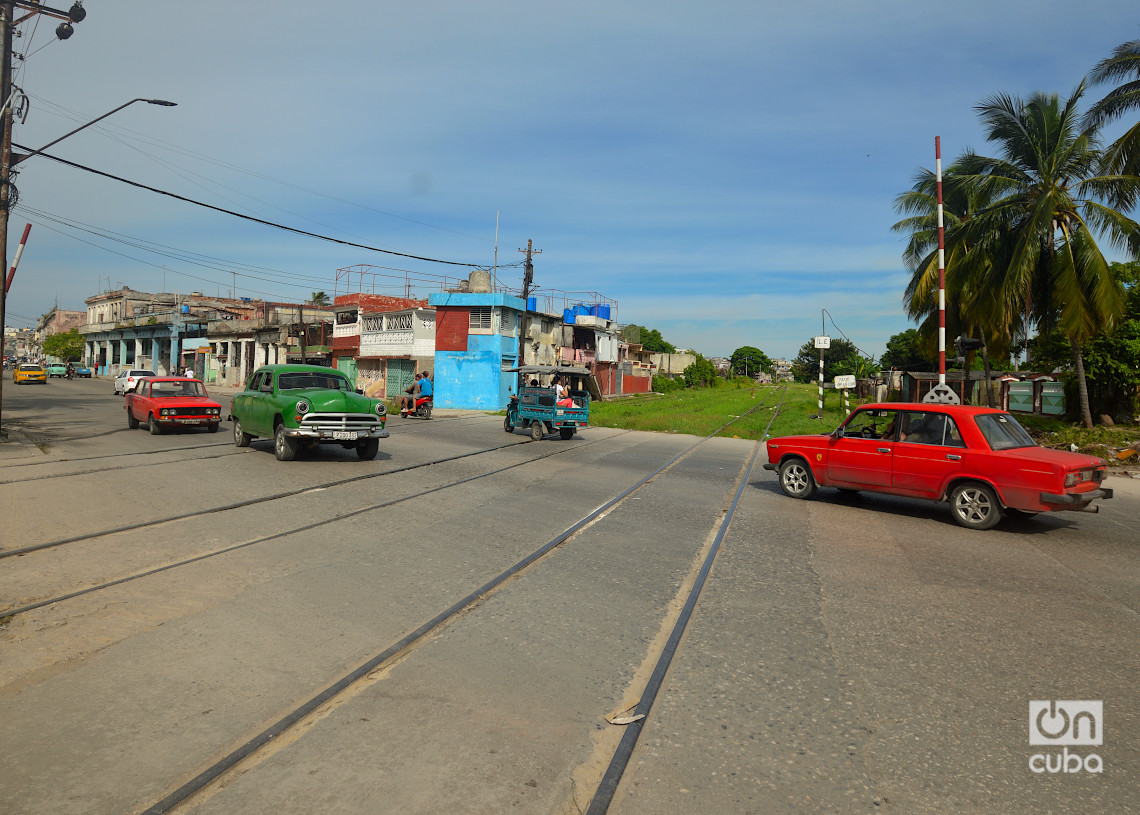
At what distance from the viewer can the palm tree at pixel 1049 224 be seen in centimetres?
2033

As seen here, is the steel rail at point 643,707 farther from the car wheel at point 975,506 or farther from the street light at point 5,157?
the street light at point 5,157

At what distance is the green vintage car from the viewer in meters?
13.2

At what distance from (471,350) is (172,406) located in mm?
22070

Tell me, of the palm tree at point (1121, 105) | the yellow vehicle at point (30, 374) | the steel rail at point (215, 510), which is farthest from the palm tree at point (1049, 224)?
the yellow vehicle at point (30, 374)

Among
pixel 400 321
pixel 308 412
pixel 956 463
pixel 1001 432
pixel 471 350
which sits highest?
pixel 400 321

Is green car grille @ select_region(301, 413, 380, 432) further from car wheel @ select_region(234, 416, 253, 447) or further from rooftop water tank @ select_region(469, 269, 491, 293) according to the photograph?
rooftop water tank @ select_region(469, 269, 491, 293)

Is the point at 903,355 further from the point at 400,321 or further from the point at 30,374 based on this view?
the point at 30,374

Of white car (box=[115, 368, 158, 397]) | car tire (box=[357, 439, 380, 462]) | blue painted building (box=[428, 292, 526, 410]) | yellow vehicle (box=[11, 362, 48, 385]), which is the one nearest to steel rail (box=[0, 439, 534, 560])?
car tire (box=[357, 439, 380, 462])

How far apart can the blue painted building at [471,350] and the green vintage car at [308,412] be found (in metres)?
23.9

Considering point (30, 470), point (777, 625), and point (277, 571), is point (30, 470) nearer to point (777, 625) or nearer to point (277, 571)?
point (277, 571)

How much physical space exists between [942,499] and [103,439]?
1772 cm

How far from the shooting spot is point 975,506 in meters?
9.22

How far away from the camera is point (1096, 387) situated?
907 inches

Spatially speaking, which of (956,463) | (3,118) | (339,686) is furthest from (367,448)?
(3,118)
